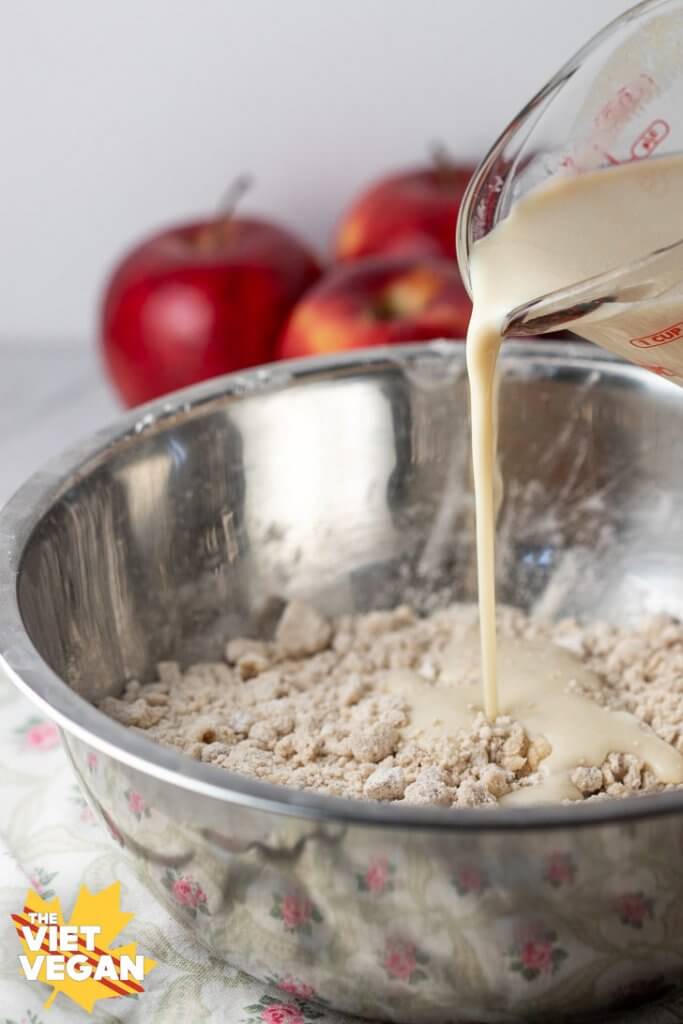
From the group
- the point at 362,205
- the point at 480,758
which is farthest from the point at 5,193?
the point at 480,758

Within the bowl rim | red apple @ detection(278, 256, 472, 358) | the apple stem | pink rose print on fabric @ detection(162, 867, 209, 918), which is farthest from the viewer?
the apple stem

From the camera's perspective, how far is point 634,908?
609 mm

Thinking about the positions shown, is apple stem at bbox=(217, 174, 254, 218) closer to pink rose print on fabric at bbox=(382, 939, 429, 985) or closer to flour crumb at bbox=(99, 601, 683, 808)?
flour crumb at bbox=(99, 601, 683, 808)

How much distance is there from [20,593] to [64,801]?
0.66 ft

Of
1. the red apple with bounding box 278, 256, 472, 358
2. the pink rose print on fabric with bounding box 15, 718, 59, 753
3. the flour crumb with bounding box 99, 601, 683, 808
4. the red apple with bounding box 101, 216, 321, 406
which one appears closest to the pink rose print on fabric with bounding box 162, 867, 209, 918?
the flour crumb with bounding box 99, 601, 683, 808

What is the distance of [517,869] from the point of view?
0.58 meters

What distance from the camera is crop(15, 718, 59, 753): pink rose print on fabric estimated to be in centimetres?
97

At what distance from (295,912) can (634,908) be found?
0.15m

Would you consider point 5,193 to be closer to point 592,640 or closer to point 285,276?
point 285,276

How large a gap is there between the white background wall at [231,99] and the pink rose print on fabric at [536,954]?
1010 mm

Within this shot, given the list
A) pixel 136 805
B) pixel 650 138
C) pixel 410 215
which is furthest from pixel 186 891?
pixel 410 215

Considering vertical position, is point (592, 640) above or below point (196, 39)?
below

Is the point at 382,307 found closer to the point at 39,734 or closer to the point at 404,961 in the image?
the point at 39,734

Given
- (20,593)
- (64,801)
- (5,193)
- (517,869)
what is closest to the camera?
(517,869)
